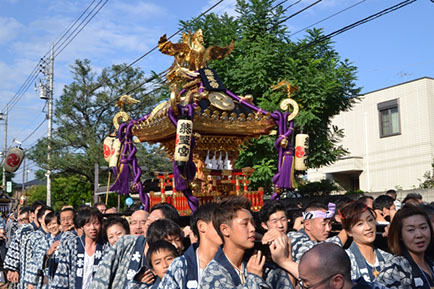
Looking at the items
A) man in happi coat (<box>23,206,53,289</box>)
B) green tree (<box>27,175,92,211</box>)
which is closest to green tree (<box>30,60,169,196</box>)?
green tree (<box>27,175,92,211</box>)

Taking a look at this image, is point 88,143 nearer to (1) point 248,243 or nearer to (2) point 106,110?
(2) point 106,110

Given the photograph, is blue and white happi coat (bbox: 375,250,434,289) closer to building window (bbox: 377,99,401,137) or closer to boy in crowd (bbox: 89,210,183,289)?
boy in crowd (bbox: 89,210,183,289)

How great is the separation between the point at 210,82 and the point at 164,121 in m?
1.11

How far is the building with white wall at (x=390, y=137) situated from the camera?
2027cm

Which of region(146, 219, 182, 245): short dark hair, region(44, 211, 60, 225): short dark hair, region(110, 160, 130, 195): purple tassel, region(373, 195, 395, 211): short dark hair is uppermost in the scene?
region(110, 160, 130, 195): purple tassel

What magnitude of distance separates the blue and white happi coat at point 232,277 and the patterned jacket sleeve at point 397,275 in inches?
22.4

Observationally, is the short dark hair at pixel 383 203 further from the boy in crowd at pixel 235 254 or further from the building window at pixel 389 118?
the building window at pixel 389 118

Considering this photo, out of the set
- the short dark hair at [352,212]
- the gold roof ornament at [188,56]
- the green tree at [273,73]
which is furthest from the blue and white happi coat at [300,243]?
the green tree at [273,73]

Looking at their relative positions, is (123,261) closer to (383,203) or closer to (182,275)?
(182,275)

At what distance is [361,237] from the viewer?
3598 millimetres

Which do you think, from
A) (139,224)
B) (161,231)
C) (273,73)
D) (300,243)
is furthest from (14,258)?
(273,73)

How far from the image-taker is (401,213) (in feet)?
10.9

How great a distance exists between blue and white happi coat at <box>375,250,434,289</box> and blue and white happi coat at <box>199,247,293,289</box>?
0.58m

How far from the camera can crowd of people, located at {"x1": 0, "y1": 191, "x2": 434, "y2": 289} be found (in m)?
2.80
